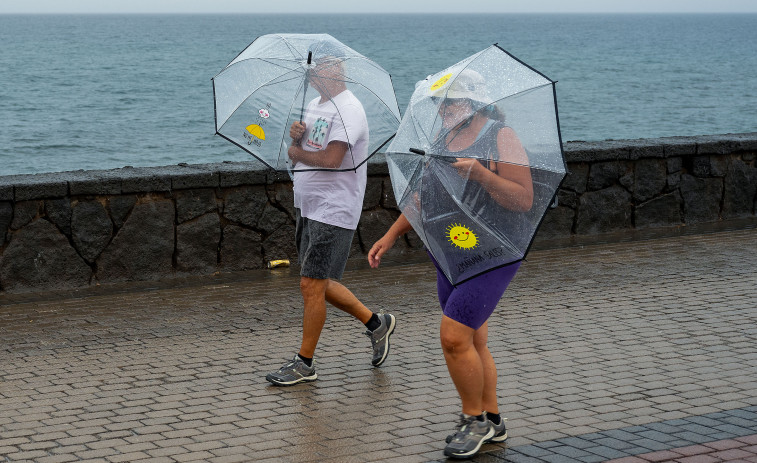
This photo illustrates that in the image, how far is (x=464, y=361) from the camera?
4328mm

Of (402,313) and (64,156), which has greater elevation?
(402,313)

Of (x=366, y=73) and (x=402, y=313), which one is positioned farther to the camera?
(x=402, y=313)

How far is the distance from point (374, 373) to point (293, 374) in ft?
1.59

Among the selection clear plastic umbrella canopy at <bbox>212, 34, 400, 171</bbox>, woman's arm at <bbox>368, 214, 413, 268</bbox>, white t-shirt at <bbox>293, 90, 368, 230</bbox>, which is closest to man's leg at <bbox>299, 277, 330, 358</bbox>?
white t-shirt at <bbox>293, 90, 368, 230</bbox>

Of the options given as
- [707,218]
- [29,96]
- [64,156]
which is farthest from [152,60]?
[707,218]

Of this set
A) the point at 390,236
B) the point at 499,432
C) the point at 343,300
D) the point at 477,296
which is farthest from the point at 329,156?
the point at 499,432

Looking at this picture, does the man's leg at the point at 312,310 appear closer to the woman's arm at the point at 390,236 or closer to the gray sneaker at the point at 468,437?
the woman's arm at the point at 390,236

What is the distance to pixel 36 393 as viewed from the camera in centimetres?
513

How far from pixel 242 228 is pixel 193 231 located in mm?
422


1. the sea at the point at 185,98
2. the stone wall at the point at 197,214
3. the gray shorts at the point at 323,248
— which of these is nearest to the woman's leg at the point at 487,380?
the gray shorts at the point at 323,248

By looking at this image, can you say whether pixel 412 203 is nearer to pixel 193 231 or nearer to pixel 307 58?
pixel 307 58

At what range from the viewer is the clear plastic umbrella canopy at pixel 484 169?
4051mm

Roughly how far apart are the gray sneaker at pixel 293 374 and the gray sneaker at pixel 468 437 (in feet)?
Result: 3.80

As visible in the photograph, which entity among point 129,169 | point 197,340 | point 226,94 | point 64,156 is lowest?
point 64,156
